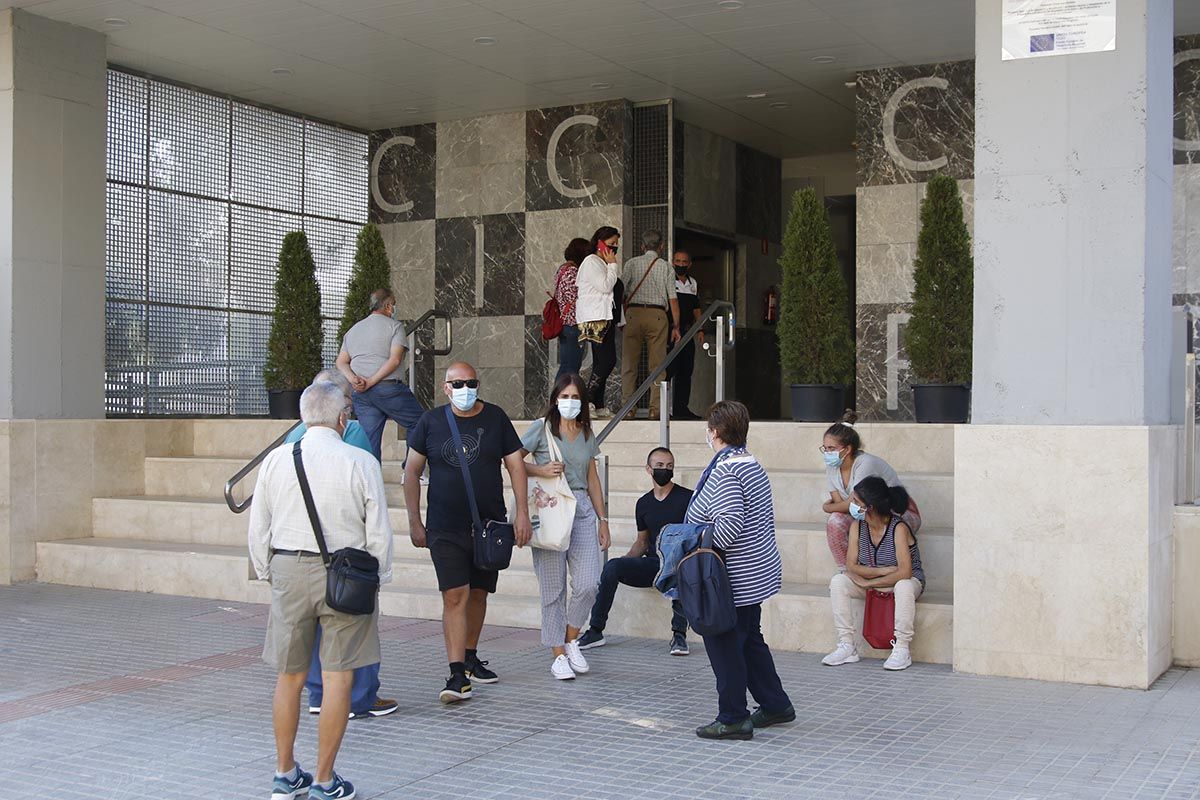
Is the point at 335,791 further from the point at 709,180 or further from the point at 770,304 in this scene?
the point at 770,304

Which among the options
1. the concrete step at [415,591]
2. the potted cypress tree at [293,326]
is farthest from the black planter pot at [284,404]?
the concrete step at [415,591]

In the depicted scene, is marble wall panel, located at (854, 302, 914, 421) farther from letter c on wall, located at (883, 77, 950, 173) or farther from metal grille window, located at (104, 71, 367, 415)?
metal grille window, located at (104, 71, 367, 415)

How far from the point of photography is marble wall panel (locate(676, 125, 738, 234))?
1504cm

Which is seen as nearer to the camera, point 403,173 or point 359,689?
point 359,689

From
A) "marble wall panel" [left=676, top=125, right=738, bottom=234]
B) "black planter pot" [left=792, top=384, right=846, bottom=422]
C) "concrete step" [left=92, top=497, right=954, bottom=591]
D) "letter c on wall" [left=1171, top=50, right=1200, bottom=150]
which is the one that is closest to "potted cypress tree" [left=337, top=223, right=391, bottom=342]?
"concrete step" [left=92, top=497, right=954, bottom=591]

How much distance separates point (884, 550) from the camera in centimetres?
750

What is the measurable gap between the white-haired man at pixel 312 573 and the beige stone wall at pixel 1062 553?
11.6 feet

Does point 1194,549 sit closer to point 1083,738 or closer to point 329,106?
point 1083,738

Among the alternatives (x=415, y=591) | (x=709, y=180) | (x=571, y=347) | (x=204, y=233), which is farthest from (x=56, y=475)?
(x=709, y=180)

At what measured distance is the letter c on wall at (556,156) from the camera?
14.6 metres

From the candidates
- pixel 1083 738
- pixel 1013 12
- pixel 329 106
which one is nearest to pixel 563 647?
pixel 1083 738

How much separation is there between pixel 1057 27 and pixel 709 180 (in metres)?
8.66

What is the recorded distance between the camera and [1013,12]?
7211mm

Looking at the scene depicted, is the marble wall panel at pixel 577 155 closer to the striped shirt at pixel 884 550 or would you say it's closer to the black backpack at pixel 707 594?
the striped shirt at pixel 884 550
